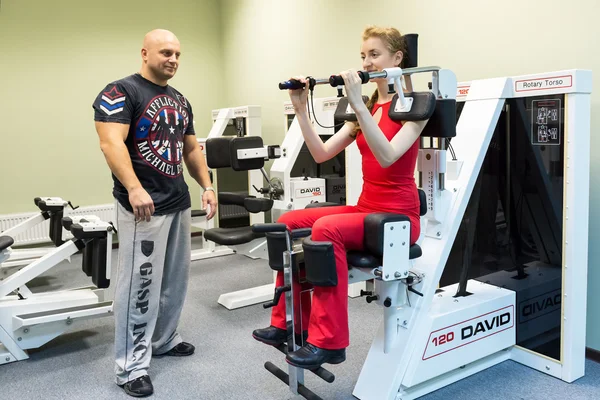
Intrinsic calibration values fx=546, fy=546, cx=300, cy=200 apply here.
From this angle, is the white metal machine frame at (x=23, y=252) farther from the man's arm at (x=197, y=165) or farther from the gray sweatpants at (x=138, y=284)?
the gray sweatpants at (x=138, y=284)

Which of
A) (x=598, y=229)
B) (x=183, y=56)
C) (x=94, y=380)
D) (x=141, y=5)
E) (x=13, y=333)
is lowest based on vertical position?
(x=94, y=380)

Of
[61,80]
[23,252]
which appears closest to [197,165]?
[23,252]

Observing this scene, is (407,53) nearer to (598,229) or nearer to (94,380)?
(598,229)

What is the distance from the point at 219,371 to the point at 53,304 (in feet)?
3.55

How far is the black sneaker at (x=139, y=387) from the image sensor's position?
2.56 m

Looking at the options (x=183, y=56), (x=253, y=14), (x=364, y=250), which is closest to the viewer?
(x=364, y=250)

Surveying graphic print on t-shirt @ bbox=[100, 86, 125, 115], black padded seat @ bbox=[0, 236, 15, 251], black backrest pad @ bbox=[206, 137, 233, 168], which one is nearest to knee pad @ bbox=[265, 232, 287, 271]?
graphic print on t-shirt @ bbox=[100, 86, 125, 115]

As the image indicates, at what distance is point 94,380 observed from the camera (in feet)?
9.07

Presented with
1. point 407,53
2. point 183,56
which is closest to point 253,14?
point 183,56

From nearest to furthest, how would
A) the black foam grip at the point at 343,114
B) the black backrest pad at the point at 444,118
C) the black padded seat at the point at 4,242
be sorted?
1. the black backrest pad at the point at 444,118
2. the black foam grip at the point at 343,114
3. the black padded seat at the point at 4,242

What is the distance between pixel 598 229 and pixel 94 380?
2.65 metres

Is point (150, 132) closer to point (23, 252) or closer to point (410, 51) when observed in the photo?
point (410, 51)

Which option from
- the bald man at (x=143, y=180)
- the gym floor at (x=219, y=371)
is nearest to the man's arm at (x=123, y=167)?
the bald man at (x=143, y=180)

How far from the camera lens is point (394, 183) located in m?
2.17
